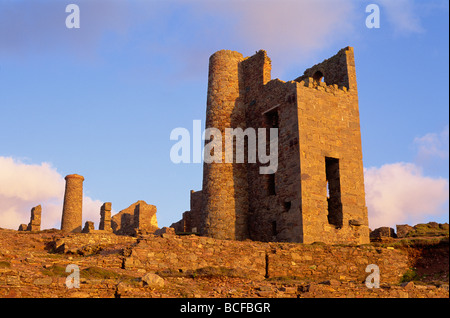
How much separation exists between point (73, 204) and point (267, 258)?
2454 centimetres

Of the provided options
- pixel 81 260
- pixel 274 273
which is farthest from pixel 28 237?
pixel 274 273

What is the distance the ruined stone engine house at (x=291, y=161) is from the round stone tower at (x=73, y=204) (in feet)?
54.9

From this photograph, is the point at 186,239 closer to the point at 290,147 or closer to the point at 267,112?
the point at 290,147

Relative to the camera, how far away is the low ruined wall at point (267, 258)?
15.1m

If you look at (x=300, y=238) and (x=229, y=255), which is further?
(x=300, y=238)

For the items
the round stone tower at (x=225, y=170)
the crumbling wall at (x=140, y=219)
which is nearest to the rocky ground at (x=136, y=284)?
the round stone tower at (x=225, y=170)

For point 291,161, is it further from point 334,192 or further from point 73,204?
point 73,204

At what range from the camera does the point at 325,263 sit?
17.4 m

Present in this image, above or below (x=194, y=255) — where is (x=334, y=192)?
above

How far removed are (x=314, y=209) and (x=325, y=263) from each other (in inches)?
158

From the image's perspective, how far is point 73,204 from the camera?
37844 millimetres
